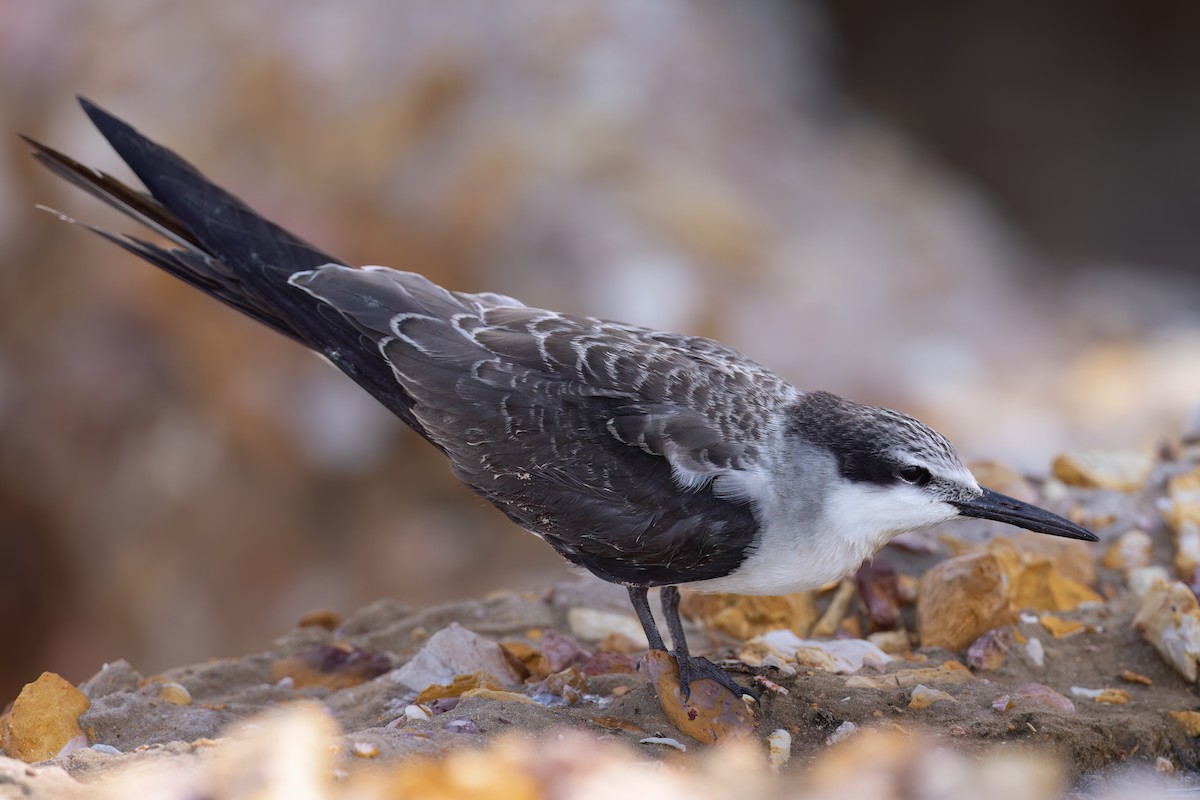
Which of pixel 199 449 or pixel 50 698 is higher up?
pixel 199 449

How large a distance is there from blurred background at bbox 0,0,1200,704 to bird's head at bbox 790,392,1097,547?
4765 millimetres

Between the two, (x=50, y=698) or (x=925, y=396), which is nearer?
(x=50, y=698)

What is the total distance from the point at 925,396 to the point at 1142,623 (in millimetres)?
5103

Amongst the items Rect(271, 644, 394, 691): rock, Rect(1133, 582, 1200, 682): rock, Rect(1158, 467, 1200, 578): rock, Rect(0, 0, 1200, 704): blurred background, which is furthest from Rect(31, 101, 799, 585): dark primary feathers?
Rect(0, 0, 1200, 704): blurred background

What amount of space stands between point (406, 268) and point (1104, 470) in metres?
5.80

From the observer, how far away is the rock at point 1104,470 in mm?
5387

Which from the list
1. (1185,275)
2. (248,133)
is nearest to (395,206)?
(248,133)

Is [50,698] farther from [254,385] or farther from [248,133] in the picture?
[248,133]

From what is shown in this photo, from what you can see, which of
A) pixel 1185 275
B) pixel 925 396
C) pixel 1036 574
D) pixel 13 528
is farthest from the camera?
pixel 1185 275

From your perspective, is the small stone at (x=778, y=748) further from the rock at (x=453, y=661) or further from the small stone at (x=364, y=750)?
the small stone at (x=364, y=750)

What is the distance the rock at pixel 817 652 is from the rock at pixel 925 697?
0.35 meters

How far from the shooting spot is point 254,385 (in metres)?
10.1

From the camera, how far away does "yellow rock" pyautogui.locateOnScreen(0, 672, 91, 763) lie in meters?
3.72

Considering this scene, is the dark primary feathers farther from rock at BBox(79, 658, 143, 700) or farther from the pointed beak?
rock at BBox(79, 658, 143, 700)
